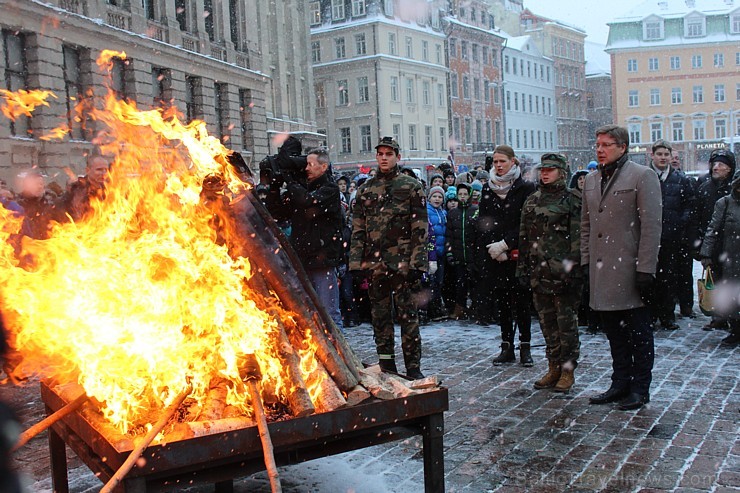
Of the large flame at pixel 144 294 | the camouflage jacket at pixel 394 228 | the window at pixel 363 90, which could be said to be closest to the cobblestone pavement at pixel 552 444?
Result: the large flame at pixel 144 294

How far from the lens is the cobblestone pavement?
4.76m

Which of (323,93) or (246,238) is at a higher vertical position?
(323,93)

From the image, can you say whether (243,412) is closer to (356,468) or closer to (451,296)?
(356,468)

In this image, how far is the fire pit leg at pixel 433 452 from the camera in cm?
402

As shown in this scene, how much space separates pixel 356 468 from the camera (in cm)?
515

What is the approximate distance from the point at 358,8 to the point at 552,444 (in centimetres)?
5661

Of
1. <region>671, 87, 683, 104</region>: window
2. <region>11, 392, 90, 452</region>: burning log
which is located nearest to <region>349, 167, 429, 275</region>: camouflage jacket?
<region>11, 392, 90, 452</region>: burning log

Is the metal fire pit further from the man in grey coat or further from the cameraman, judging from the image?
the cameraman

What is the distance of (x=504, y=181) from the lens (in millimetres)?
8172

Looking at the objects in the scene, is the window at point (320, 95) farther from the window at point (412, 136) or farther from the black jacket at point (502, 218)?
the black jacket at point (502, 218)

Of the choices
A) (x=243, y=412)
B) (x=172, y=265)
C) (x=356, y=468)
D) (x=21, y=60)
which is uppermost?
(x=21, y=60)

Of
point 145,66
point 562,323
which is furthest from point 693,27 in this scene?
point 562,323

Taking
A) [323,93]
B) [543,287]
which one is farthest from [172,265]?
[323,93]

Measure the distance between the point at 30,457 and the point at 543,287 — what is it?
467cm
